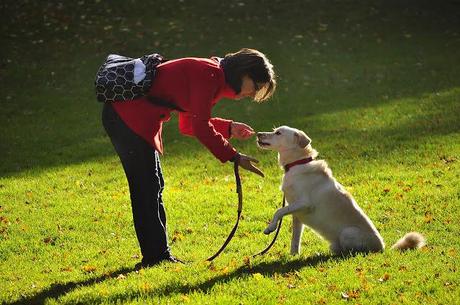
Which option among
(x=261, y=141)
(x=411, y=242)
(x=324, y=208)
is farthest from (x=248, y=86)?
(x=411, y=242)

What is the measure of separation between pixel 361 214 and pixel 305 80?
10348mm

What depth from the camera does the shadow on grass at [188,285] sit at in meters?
5.88

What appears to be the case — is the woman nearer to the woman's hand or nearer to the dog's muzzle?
the woman's hand

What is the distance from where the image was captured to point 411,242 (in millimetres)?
6859

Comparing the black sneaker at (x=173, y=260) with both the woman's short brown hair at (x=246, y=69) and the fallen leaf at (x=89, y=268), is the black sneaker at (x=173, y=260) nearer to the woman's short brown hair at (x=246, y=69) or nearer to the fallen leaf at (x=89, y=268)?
the fallen leaf at (x=89, y=268)

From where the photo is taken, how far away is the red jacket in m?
6.10

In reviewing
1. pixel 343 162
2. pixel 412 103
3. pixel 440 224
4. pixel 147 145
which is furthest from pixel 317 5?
pixel 147 145

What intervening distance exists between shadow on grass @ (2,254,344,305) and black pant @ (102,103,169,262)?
0.33 m

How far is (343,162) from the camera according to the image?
11.1 meters

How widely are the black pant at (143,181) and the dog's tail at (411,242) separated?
2.11m

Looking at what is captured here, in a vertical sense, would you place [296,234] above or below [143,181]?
below

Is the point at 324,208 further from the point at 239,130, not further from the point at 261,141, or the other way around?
the point at 239,130

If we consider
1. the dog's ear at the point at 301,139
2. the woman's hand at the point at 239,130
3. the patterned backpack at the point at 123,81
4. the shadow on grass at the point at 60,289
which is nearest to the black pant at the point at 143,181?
the patterned backpack at the point at 123,81

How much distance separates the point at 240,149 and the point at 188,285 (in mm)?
6365
